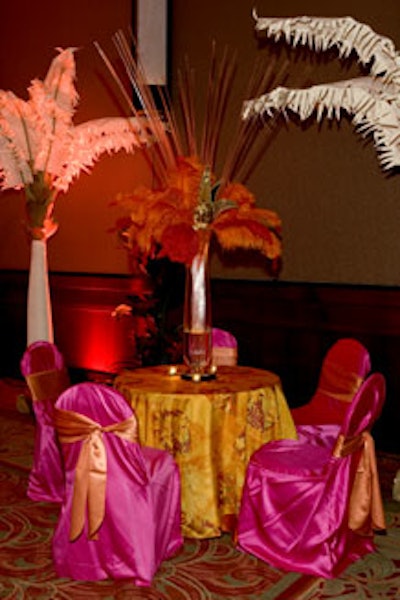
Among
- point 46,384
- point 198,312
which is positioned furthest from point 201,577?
point 46,384

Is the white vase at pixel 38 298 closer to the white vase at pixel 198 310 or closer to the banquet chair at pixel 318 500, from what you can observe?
the white vase at pixel 198 310

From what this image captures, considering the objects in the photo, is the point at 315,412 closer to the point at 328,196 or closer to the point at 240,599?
the point at 240,599

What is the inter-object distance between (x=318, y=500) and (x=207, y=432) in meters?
0.51

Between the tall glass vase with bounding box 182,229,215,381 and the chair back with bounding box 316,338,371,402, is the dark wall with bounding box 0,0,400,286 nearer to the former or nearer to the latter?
the chair back with bounding box 316,338,371,402

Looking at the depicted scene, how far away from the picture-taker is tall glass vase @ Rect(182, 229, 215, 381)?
3.21m

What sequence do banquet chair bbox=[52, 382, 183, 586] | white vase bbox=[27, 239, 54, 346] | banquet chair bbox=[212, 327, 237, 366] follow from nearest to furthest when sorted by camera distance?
banquet chair bbox=[52, 382, 183, 586]
banquet chair bbox=[212, 327, 237, 366]
white vase bbox=[27, 239, 54, 346]

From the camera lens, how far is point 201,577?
9.30 feet

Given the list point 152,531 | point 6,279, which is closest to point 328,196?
point 152,531

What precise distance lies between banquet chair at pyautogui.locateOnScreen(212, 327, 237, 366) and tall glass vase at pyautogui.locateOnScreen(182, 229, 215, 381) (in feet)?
1.72

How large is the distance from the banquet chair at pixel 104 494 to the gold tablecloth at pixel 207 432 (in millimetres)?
249

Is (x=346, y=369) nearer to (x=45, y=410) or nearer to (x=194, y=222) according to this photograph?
(x=194, y=222)

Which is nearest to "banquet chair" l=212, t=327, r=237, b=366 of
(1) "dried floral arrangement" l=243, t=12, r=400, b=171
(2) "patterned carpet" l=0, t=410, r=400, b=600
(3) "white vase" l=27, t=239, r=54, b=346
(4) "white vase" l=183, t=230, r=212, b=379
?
(4) "white vase" l=183, t=230, r=212, b=379

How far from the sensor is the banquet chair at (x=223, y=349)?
12.6 ft

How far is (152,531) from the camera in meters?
2.74
